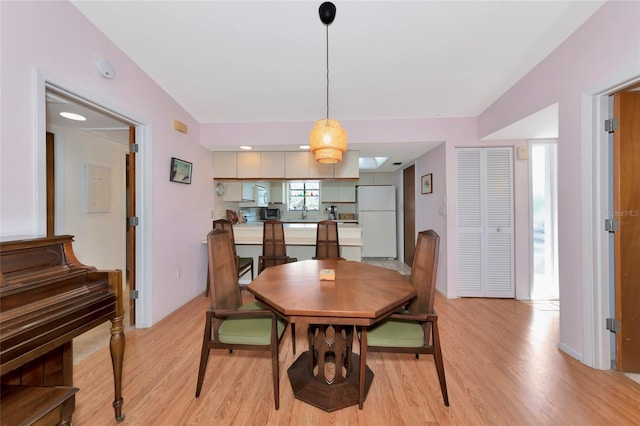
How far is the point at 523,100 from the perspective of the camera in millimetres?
2492

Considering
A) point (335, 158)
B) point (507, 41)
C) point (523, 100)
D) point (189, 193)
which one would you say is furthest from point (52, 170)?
point (523, 100)

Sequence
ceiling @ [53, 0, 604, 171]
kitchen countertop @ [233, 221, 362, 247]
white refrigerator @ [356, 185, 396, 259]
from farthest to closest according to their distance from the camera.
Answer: white refrigerator @ [356, 185, 396, 259]
kitchen countertop @ [233, 221, 362, 247]
ceiling @ [53, 0, 604, 171]

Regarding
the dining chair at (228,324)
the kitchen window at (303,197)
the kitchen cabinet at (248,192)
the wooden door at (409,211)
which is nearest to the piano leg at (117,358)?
the dining chair at (228,324)

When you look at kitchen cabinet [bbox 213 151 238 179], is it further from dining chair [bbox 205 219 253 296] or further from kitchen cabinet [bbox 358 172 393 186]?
kitchen cabinet [bbox 358 172 393 186]

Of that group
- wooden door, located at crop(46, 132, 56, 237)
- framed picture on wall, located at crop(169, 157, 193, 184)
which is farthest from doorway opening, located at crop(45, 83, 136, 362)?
framed picture on wall, located at crop(169, 157, 193, 184)

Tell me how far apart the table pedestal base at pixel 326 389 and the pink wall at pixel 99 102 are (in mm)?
1813

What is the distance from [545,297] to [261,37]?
448cm

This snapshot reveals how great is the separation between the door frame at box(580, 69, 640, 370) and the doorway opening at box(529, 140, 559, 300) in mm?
1663

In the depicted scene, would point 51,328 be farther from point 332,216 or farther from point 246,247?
point 332,216

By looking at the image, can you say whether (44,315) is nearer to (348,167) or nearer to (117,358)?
(117,358)

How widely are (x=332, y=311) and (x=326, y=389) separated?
2.34ft

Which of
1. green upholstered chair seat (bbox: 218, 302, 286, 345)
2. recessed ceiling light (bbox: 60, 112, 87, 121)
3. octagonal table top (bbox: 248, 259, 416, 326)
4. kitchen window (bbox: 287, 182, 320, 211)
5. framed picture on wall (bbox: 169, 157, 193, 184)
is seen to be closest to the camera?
octagonal table top (bbox: 248, 259, 416, 326)

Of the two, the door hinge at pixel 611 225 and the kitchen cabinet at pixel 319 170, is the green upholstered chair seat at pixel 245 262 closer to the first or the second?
the kitchen cabinet at pixel 319 170

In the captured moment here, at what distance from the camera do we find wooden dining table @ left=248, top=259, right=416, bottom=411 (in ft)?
4.14
